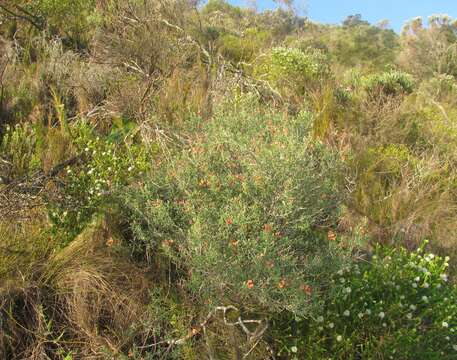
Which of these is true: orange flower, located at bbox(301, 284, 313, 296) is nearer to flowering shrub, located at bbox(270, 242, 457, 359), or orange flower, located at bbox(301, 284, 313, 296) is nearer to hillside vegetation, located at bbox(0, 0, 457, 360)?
hillside vegetation, located at bbox(0, 0, 457, 360)

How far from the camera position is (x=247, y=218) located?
266 centimetres

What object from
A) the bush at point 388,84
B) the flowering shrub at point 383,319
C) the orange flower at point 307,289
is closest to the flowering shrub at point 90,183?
the orange flower at point 307,289

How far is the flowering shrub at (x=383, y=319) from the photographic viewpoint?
299 centimetres

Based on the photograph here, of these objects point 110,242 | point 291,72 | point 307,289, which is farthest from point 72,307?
point 291,72

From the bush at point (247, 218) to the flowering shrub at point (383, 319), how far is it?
0.24 m

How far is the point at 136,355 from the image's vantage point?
2.81 m

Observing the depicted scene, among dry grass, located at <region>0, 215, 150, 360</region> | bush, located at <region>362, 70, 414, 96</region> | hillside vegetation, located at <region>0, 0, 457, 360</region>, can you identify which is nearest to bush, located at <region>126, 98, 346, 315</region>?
hillside vegetation, located at <region>0, 0, 457, 360</region>

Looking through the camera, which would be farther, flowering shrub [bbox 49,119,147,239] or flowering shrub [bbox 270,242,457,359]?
flowering shrub [bbox 49,119,147,239]

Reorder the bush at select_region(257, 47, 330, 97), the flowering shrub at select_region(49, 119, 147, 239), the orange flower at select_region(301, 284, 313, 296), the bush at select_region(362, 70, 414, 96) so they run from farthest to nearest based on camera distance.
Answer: the bush at select_region(362, 70, 414, 96), the bush at select_region(257, 47, 330, 97), the flowering shrub at select_region(49, 119, 147, 239), the orange flower at select_region(301, 284, 313, 296)

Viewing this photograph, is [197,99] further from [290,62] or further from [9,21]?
[9,21]

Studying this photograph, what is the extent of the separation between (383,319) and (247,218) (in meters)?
1.25

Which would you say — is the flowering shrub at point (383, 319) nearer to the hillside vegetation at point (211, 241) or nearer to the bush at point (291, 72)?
the hillside vegetation at point (211, 241)

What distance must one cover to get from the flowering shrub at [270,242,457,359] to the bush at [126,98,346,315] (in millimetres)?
236

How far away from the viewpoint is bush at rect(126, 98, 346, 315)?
2.66m
